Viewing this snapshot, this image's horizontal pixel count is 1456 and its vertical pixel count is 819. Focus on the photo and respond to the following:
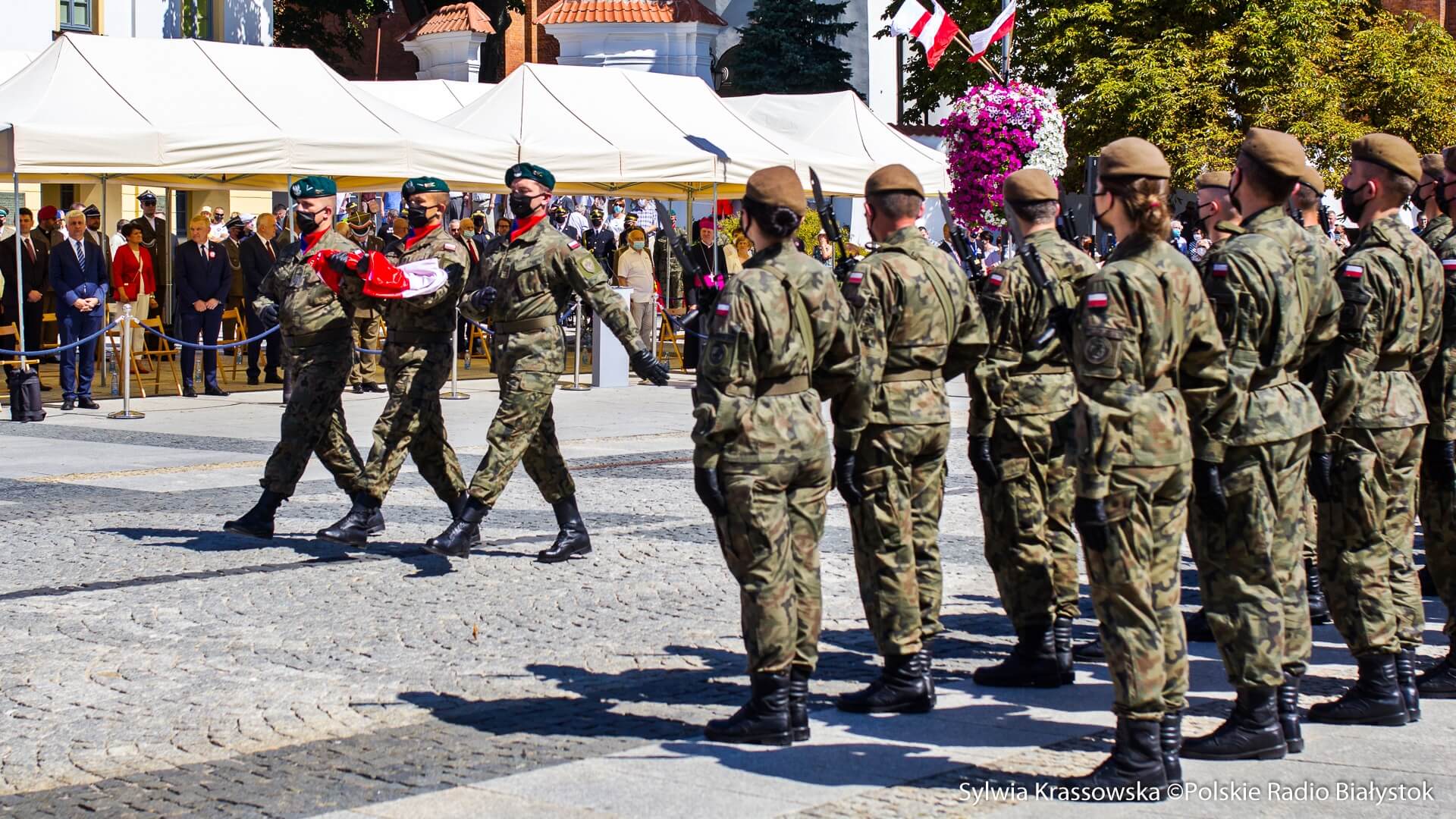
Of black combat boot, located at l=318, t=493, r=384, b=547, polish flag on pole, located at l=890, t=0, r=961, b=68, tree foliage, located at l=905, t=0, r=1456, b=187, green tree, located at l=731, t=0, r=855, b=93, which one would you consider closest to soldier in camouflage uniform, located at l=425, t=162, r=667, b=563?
black combat boot, located at l=318, t=493, r=384, b=547

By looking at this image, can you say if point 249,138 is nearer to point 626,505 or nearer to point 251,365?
point 251,365

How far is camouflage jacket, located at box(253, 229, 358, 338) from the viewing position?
10242 millimetres

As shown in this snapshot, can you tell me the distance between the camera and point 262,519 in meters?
10.3

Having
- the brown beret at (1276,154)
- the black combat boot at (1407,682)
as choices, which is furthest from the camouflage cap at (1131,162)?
the black combat boot at (1407,682)

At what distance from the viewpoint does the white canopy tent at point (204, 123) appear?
1772 centimetres

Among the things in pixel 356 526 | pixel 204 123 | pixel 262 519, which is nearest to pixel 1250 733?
pixel 356 526

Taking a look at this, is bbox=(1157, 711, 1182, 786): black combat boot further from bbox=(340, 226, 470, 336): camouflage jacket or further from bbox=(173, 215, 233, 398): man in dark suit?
bbox=(173, 215, 233, 398): man in dark suit

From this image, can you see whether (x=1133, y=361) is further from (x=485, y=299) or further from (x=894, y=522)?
(x=485, y=299)

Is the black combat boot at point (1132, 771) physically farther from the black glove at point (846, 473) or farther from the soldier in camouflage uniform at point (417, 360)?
the soldier in camouflage uniform at point (417, 360)

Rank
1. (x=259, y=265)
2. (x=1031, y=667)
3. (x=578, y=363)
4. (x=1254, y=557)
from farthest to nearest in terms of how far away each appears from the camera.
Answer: (x=578, y=363) < (x=259, y=265) < (x=1031, y=667) < (x=1254, y=557)

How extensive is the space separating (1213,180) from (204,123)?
1286 cm

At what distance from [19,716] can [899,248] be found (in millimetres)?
3385

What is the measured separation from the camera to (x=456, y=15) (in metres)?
51.4

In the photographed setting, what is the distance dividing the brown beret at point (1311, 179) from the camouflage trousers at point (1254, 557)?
895 mm
